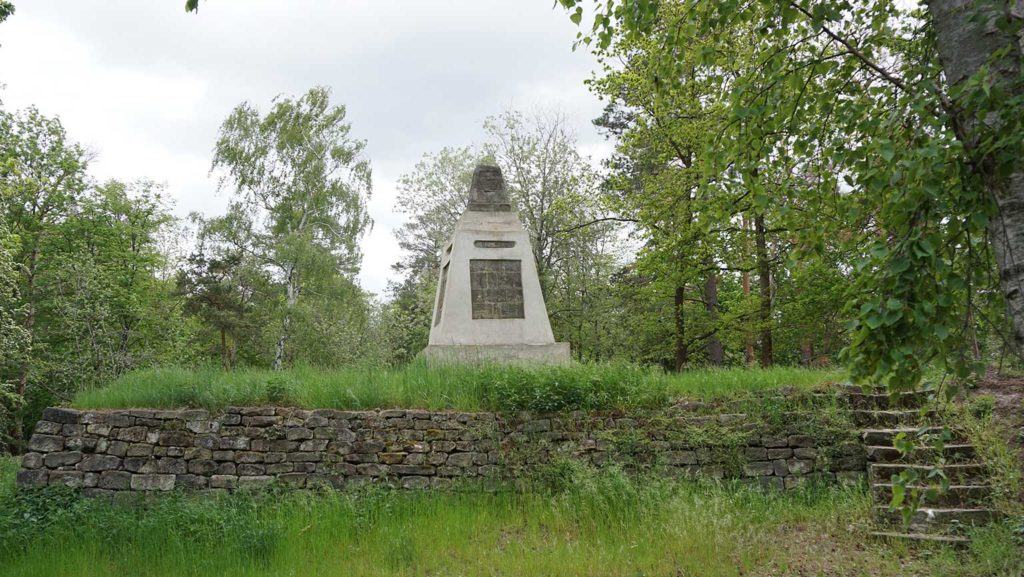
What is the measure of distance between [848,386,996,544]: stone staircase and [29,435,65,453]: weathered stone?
8.44m

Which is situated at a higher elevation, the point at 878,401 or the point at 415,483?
the point at 878,401

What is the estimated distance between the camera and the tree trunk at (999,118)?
2521 millimetres

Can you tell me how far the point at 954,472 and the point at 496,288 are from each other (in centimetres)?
645

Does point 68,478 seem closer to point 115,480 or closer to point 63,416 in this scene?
point 115,480

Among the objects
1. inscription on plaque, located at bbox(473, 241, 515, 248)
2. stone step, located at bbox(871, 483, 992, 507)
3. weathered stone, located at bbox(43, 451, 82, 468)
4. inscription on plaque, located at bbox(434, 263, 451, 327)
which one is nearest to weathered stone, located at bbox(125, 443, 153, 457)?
weathered stone, located at bbox(43, 451, 82, 468)

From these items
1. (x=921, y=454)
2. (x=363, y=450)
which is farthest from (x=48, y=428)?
(x=921, y=454)

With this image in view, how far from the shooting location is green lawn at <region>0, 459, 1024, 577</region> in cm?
574

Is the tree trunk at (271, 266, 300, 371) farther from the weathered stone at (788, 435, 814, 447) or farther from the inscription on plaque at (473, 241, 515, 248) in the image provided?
the weathered stone at (788, 435, 814, 447)

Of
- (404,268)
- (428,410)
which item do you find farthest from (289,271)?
(428,410)

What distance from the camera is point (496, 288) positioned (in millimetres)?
10922

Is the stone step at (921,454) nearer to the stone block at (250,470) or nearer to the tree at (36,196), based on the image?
the stone block at (250,470)

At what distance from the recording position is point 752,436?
7.93 meters

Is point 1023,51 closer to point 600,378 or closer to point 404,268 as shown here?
point 600,378

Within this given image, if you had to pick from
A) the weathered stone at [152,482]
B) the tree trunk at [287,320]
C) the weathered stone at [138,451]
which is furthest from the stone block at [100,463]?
the tree trunk at [287,320]
